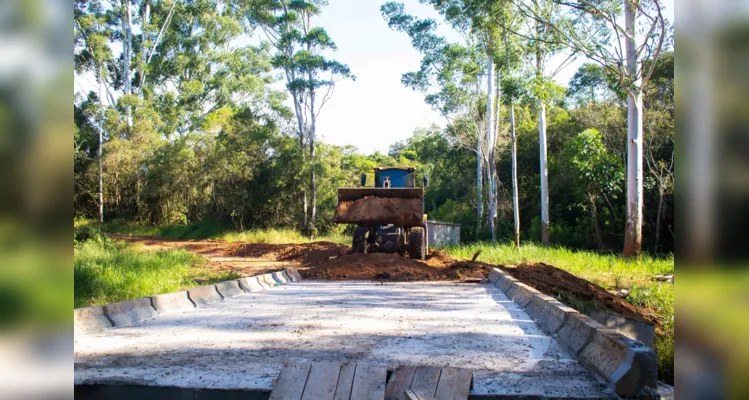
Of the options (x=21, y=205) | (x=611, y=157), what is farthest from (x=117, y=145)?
(x=21, y=205)

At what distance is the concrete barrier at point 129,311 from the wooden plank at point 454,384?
339cm

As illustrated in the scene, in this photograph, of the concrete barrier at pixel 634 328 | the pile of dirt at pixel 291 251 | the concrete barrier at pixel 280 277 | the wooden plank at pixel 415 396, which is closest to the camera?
the wooden plank at pixel 415 396

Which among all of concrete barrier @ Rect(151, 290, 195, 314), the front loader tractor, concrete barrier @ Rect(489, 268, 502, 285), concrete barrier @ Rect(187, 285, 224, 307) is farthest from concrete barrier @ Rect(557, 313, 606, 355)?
the front loader tractor

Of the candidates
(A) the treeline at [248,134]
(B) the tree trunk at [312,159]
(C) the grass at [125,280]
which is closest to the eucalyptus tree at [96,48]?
(A) the treeline at [248,134]

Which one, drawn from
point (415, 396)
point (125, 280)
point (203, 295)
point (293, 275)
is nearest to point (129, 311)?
point (203, 295)

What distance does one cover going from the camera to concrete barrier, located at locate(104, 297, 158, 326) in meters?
5.08

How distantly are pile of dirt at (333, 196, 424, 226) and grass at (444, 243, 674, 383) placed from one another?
293 centimetres

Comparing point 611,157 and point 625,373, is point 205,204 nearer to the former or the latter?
point 611,157

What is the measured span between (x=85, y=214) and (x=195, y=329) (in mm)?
27909

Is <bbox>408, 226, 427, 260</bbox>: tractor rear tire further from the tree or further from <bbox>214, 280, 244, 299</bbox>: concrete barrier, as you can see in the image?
the tree

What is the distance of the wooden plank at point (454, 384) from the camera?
9.50ft

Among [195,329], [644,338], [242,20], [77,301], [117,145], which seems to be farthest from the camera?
[242,20]

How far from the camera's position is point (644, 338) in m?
5.72

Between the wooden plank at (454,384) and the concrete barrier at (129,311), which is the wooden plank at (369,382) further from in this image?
the concrete barrier at (129,311)
